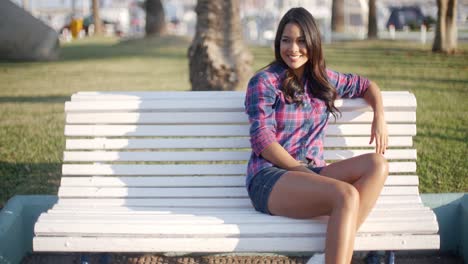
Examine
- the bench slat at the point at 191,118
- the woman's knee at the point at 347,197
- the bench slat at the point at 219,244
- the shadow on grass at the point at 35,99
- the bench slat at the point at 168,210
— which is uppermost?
the bench slat at the point at 191,118

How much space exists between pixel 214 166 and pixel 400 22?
34.1m

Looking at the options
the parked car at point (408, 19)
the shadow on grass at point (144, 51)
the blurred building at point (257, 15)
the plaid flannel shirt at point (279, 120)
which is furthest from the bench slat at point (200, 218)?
the parked car at point (408, 19)

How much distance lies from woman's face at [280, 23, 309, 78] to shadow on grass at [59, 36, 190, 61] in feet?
51.8

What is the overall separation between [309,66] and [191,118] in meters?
0.78

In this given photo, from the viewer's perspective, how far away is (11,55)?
18.1 m

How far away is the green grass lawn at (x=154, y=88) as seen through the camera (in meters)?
5.61

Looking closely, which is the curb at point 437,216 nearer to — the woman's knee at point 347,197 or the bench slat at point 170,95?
the bench slat at point 170,95

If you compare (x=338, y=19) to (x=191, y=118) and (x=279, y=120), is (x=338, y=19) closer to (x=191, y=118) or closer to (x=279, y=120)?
(x=191, y=118)

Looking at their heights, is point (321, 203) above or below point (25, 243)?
above

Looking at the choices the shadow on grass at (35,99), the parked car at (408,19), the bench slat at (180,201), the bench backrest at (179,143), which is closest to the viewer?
the bench slat at (180,201)

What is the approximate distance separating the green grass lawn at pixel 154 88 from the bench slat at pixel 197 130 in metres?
1.32

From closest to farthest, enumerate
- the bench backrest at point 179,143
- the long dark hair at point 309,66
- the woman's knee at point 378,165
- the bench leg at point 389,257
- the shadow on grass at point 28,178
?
the woman's knee at point 378,165 → the bench leg at point 389,257 → the long dark hair at point 309,66 → the bench backrest at point 179,143 → the shadow on grass at point 28,178

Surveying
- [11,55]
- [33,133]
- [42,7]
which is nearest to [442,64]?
[33,133]

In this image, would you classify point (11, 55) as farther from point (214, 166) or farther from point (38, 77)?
point (214, 166)
